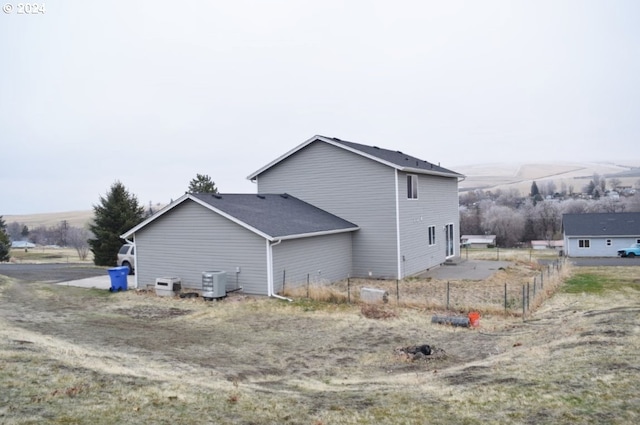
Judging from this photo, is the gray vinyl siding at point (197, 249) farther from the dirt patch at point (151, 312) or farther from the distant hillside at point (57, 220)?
the distant hillside at point (57, 220)

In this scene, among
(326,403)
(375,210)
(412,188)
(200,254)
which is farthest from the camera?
(412,188)

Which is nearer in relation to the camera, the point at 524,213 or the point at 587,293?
the point at 587,293

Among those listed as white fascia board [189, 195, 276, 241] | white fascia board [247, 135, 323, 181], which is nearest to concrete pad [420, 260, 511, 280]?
white fascia board [247, 135, 323, 181]

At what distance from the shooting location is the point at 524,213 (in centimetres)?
8488

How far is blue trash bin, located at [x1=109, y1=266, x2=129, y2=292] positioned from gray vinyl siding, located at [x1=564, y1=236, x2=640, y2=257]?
143ft

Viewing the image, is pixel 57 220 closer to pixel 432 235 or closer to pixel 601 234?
pixel 601 234

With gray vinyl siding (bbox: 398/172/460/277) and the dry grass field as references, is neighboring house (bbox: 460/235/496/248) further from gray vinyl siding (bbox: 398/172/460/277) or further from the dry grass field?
the dry grass field

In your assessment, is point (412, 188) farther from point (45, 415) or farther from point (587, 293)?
point (45, 415)

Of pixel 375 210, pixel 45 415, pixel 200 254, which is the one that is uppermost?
pixel 375 210

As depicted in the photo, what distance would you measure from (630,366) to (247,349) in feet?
25.2

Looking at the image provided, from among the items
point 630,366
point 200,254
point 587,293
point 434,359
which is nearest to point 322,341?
point 434,359

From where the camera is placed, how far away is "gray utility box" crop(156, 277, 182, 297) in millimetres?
19328

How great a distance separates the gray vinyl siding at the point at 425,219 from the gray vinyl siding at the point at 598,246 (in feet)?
76.8

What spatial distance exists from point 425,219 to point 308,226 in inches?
328
